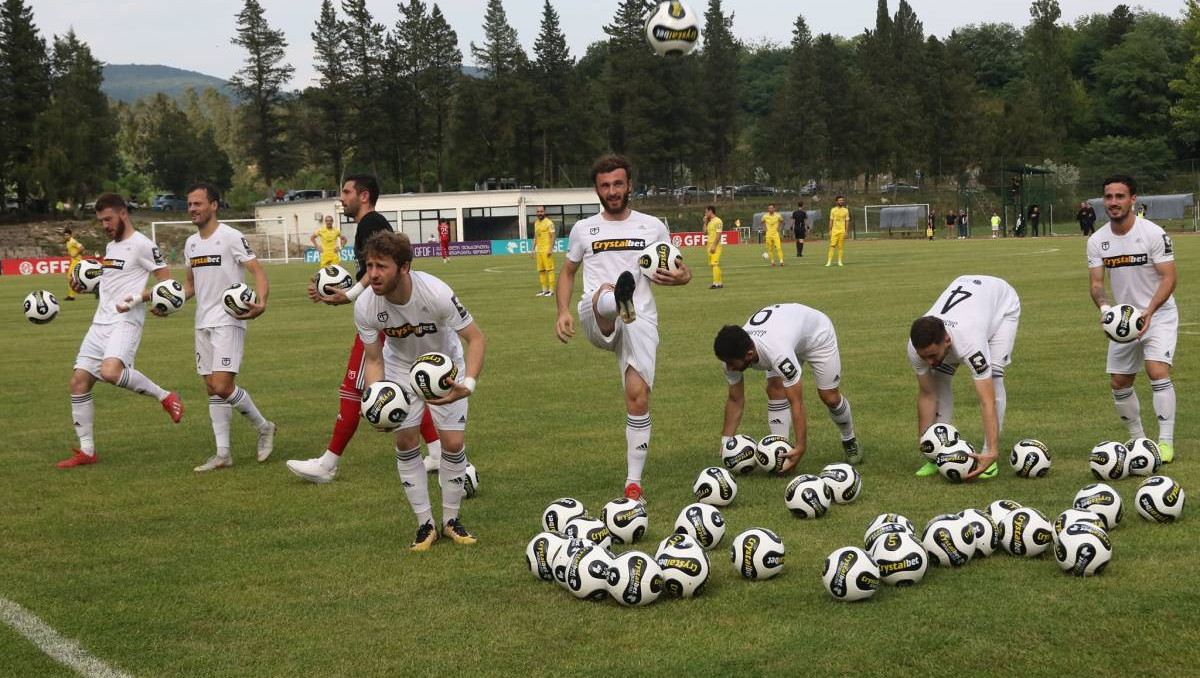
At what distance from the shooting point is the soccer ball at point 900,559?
21.3ft

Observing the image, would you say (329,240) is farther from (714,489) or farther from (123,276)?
(714,489)

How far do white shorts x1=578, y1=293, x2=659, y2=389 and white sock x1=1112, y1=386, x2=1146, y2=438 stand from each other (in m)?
4.28

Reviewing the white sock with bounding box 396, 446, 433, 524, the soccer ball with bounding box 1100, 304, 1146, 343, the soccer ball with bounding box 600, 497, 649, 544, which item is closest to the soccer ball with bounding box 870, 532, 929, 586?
the soccer ball with bounding box 600, 497, 649, 544

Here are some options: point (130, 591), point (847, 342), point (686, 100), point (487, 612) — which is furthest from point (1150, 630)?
point (686, 100)

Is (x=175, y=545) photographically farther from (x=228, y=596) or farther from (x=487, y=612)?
(x=487, y=612)

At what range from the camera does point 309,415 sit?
13.9 metres

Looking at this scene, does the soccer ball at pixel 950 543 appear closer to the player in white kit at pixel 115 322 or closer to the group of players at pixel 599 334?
the group of players at pixel 599 334

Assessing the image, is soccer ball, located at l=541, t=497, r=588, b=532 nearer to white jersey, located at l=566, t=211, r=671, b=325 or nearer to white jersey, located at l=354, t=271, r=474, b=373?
white jersey, located at l=354, t=271, r=474, b=373

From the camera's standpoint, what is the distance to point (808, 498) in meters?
8.14

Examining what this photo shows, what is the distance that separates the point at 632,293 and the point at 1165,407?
482 cm

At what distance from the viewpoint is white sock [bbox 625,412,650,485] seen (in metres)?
8.82

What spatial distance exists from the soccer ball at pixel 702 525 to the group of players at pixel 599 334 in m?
1.28

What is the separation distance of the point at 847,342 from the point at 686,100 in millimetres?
87324

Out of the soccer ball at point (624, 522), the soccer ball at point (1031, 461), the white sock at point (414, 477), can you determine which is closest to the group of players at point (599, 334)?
the white sock at point (414, 477)
